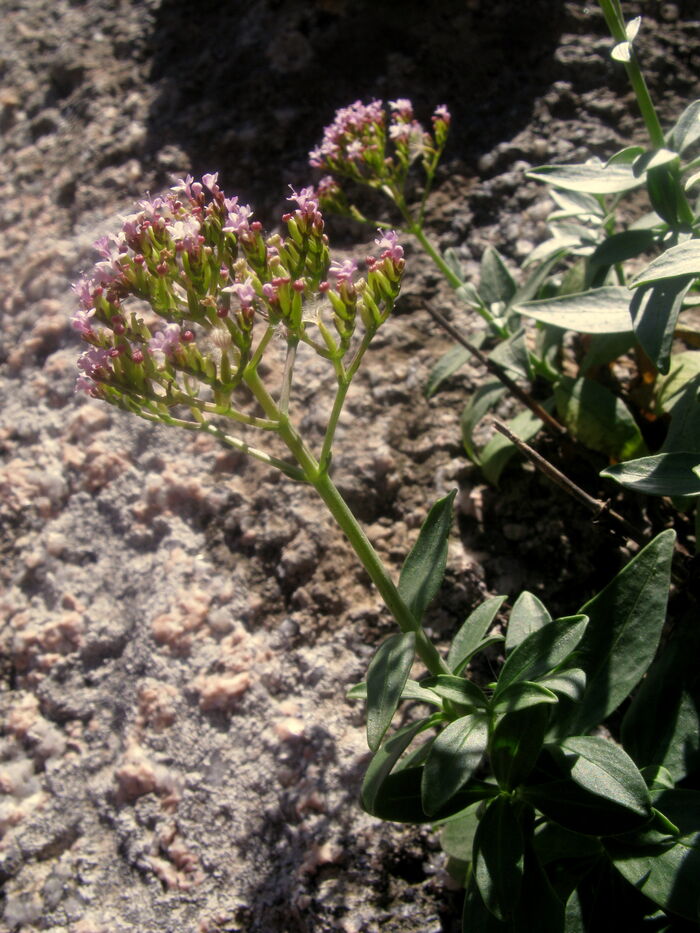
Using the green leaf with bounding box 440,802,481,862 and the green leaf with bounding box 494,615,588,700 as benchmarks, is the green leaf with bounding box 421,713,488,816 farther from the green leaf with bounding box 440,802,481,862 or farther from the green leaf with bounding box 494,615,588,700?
the green leaf with bounding box 440,802,481,862

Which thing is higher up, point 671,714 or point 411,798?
point 411,798

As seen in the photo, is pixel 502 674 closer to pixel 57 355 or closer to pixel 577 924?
pixel 577 924

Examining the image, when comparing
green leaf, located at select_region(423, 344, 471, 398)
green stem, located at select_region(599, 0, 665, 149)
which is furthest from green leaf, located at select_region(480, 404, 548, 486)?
green stem, located at select_region(599, 0, 665, 149)

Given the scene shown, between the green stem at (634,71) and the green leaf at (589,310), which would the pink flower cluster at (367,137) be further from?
the green leaf at (589,310)

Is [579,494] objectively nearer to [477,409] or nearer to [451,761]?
[477,409]

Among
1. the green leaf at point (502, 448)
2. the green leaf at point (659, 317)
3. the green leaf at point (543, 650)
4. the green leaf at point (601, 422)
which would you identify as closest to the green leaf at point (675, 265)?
the green leaf at point (659, 317)

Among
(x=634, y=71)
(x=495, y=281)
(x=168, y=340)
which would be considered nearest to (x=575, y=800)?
(x=168, y=340)
